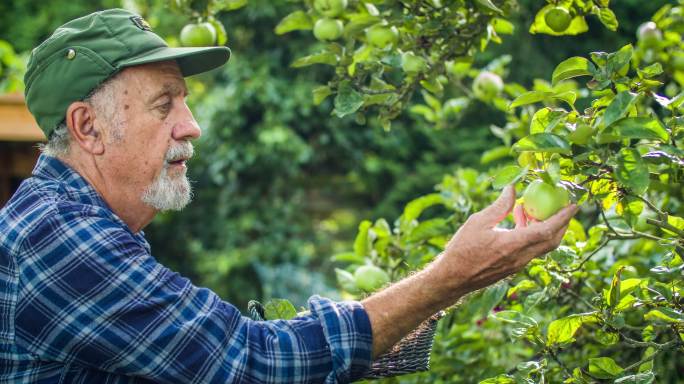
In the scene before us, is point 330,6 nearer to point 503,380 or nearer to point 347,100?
point 347,100

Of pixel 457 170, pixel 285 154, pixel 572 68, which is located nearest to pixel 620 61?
pixel 572 68

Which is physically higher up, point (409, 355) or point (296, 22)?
point (296, 22)

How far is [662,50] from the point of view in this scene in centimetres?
230

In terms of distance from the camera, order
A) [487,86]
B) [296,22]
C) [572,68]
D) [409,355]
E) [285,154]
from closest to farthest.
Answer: [572,68]
[409,355]
[296,22]
[487,86]
[285,154]

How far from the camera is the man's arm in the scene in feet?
4.22

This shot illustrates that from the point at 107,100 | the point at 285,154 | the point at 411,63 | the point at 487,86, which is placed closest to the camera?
the point at 107,100

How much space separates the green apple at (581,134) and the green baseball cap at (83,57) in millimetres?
799

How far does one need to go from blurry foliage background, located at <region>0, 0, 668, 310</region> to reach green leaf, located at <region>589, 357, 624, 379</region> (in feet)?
14.1

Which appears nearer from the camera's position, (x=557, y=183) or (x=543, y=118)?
(x=557, y=183)

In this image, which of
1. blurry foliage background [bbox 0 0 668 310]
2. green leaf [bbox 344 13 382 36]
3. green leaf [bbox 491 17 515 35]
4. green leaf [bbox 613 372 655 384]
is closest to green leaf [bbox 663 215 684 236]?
green leaf [bbox 613 372 655 384]

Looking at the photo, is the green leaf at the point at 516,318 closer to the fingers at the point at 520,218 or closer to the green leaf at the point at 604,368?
the green leaf at the point at 604,368

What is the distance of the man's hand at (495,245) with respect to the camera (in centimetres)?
128

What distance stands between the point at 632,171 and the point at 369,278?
0.88m

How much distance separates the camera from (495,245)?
1296mm
